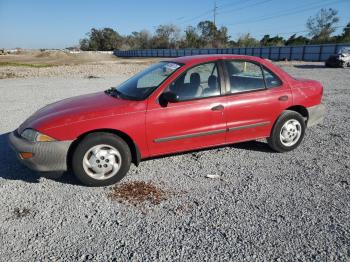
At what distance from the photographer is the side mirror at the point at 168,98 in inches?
161

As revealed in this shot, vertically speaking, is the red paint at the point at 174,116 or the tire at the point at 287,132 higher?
the red paint at the point at 174,116

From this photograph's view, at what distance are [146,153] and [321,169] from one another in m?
2.51

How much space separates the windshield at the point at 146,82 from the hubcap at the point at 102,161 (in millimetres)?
832

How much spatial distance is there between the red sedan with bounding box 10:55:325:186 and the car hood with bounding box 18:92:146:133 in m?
0.01

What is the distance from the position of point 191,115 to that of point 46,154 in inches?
76.1

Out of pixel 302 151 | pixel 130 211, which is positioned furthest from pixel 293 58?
pixel 130 211

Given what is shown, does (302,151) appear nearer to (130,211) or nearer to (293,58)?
(130,211)

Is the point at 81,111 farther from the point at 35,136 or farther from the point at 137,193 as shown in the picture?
the point at 137,193

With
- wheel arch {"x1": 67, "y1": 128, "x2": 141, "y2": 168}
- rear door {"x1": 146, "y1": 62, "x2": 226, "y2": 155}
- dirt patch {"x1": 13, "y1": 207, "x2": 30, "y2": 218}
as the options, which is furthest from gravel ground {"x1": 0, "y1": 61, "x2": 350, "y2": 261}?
rear door {"x1": 146, "y1": 62, "x2": 226, "y2": 155}

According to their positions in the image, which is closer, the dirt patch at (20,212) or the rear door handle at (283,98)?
the dirt patch at (20,212)

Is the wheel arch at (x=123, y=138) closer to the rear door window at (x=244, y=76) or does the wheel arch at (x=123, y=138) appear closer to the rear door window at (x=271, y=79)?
the rear door window at (x=244, y=76)

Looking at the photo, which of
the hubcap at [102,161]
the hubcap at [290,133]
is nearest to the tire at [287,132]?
the hubcap at [290,133]

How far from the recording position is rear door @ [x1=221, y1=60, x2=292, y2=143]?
4.61 m

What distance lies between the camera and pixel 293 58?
43.2m
